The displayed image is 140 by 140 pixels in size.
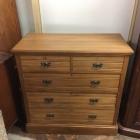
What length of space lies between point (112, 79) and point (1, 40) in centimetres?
102

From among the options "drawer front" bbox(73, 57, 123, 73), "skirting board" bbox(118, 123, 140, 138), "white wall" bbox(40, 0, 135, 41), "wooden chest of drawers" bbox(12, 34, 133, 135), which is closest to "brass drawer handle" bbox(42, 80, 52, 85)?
"wooden chest of drawers" bbox(12, 34, 133, 135)

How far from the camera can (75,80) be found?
4.32 feet

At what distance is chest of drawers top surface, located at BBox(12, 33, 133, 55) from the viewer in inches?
46.1

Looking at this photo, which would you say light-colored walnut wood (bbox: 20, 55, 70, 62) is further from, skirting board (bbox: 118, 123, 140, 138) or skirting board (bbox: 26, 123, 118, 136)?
skirting board (bbox: 118, 123, 140, 138)

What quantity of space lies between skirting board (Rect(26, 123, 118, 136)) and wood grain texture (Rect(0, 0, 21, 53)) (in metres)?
0.80

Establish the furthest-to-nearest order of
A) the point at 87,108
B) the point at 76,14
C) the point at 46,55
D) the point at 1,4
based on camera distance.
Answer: the point at 76,14 → the point at 87,108 → the point at 1,4 → the point at 46,55

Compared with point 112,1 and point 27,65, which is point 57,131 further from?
point 112,1

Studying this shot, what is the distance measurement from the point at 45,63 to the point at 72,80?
0.26 m

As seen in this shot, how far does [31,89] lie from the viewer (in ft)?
4.55

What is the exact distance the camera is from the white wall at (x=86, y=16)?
5.04 ft

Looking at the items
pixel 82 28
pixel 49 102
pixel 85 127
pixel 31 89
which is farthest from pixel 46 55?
pixel 85 127

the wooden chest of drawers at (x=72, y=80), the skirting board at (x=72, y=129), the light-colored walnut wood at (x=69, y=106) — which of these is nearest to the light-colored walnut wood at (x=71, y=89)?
the wooden chest of drawers at (x=72, y=80)

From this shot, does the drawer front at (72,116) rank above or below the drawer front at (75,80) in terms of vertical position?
below

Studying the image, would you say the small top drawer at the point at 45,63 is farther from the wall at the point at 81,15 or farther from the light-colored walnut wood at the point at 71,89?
the wall at the point at 81,15
